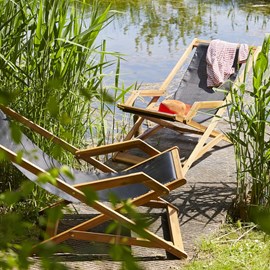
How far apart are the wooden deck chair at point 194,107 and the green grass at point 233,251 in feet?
2.40

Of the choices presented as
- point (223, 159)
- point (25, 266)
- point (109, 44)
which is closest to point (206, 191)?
point (223, 159)

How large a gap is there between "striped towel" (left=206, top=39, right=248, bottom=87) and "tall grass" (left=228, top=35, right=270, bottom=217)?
1.70 m

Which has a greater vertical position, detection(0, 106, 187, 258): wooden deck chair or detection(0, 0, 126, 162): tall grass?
detection(0, 0, 126, 162): tall grass

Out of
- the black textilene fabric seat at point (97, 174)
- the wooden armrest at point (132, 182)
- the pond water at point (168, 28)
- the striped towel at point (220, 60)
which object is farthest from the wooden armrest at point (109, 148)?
the pond water at point (168, 28)

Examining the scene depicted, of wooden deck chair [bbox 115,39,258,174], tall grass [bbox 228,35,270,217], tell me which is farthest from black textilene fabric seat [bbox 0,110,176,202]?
wooden deck chair [bbox 115,39,258,174]

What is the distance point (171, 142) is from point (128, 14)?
7.58 m

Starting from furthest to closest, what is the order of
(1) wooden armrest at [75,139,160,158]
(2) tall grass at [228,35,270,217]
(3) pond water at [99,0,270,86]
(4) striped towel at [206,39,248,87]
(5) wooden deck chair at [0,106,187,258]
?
(3) pond water at [99,0,270,86] < (4) striped towel at [206,39,248,87] < (1) wooden armrest at [75,139,160,158] < (2) tall grass at [228,35,270,217] < (5) wooden deck chair at [0,106,187,258]

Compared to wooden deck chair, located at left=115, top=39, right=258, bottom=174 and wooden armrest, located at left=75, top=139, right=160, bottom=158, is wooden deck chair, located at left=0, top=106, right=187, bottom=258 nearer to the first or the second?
wooden armrest, located at left=75, top=139, right=160, bottom=158

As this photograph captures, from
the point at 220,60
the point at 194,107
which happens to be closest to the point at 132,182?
the point at 194,107

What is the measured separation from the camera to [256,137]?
4109 millimetres

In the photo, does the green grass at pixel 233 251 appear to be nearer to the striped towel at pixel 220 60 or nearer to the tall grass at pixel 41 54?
the tall grass at pixel 41 54

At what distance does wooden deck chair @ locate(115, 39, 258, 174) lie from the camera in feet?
17.0

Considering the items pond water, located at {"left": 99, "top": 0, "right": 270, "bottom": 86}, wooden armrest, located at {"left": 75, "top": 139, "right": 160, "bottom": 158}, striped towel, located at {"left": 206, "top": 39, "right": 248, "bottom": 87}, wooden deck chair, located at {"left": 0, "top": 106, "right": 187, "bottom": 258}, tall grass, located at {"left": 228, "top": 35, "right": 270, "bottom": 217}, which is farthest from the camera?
pond water, located at {"left": 99, "top": 0, "right": 270, "bottom": 86}

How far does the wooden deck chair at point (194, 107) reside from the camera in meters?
5.18
